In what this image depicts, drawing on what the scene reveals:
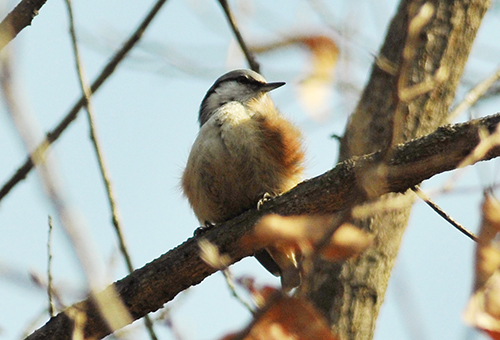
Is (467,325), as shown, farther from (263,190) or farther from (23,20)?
(263,190)

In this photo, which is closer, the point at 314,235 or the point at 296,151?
the point at 314,235

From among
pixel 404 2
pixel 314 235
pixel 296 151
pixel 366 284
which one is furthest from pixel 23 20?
pixel 404 2

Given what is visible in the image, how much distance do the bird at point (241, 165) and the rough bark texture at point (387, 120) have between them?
362 mm

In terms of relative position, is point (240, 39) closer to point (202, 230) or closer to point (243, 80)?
point (243, 80)

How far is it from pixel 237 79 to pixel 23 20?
2776mm

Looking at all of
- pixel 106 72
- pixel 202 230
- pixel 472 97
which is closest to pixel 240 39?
pixel 106 72

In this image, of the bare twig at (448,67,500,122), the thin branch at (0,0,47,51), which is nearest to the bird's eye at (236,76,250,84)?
the bare twig at (448,67,500,122)

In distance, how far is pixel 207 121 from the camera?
4.39m

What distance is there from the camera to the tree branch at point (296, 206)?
2.73 metres

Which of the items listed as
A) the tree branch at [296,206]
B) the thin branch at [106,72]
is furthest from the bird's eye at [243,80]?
the tree branch at [296,206]

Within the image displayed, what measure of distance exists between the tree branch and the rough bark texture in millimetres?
925

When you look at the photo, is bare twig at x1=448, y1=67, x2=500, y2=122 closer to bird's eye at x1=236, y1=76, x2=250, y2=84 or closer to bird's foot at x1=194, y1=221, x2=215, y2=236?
bird's eye at x1=236, y1=76, x2=250, y2=84

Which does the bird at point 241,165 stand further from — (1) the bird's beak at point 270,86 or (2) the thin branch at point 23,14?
(2) the thin branch at point 23,14

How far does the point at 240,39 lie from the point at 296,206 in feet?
6.07
